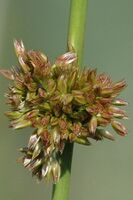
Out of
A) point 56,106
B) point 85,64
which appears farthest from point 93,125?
point 85,64

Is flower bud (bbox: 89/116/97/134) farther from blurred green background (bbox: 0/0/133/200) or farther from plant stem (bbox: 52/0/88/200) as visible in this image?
blurred green background (bbox: 0/0/133/200)

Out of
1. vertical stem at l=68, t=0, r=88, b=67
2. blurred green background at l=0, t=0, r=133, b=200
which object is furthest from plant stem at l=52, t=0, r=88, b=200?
blurred green background at l=0, t=0, r=133, b=200

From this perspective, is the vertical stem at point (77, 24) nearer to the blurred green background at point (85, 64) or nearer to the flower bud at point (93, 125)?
the flower bud at point (93, 125)

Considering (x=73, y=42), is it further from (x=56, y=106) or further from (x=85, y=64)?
(x=85, y=64)

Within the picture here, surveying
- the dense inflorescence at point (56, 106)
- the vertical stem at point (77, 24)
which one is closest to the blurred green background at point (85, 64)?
the dense inflorescence at point (56, 106)

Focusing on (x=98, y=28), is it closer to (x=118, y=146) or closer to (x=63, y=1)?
(x=63, y=1)

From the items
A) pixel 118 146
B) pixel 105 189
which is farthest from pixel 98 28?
pixel 105 189
